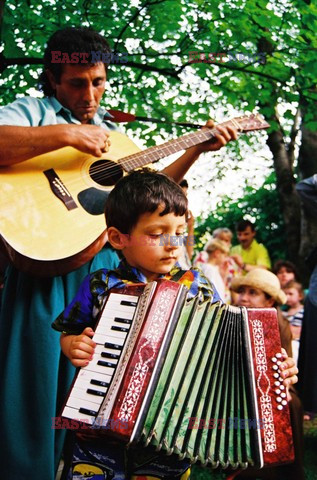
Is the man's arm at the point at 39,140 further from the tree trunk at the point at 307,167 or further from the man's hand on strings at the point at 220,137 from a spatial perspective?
the tree trunk at the point at 307,167

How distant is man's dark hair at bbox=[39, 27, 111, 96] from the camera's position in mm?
2637

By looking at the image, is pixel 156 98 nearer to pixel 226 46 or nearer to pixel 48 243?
pixel 226 46

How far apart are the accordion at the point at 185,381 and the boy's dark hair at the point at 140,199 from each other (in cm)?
34

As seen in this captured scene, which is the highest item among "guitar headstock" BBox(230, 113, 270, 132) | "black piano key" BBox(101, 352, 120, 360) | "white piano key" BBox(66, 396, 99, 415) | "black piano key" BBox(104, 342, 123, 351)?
"guitar headstock" BBox(230, 113, 270, 132)

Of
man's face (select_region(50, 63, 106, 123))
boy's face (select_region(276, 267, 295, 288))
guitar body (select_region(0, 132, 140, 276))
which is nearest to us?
guitar body (select_region(0, 132, 140, 276))

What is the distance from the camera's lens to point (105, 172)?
2.62 metres

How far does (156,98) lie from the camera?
5.43 meters

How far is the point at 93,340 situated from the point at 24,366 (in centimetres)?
86

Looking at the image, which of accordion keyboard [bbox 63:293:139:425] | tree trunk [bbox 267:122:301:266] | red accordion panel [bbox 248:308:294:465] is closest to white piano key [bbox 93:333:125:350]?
accordion keyboard [bbox 63:293:139:425]

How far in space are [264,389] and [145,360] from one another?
0.37m

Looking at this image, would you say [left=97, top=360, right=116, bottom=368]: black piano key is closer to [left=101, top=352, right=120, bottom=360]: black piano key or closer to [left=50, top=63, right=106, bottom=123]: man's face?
[left=101, top=352, right=120, bottom=360]: black piano key

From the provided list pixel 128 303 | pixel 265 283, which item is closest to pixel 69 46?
pixel 128 303

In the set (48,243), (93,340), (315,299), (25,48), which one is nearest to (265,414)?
(93,340)

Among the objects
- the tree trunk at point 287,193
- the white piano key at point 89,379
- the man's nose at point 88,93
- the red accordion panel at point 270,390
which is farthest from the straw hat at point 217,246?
the white piano key at point 89,379
